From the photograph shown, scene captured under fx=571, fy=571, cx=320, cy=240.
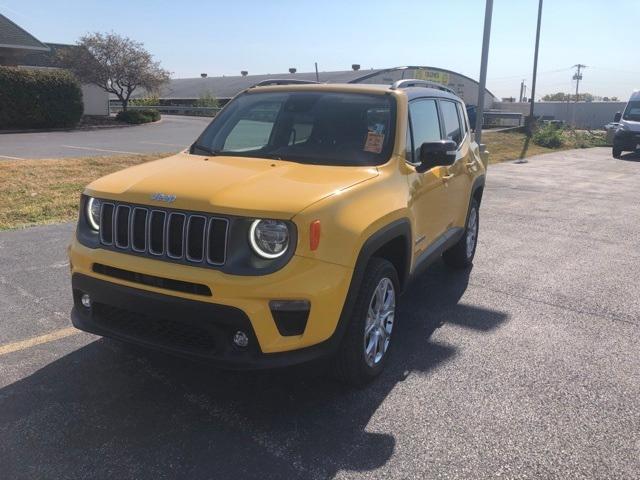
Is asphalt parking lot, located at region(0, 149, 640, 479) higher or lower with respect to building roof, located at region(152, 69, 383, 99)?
lower

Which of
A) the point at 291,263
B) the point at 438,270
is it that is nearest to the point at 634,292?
the point at 438,270

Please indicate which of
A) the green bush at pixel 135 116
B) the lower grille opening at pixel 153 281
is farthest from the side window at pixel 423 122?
the green bush at pixel 135 116

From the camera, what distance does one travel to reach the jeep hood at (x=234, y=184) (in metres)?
2.97

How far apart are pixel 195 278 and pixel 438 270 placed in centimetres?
384

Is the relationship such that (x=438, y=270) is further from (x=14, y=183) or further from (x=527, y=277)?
(x=14, y=183)

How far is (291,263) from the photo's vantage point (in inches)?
113

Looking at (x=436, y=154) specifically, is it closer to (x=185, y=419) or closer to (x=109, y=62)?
(x=185, y=419)

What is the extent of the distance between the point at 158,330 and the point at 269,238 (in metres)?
0.83

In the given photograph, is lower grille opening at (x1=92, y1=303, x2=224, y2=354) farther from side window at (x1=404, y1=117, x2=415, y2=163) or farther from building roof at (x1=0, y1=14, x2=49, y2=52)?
building roof at (x1=0, y1=14, x2=49, y2=52)

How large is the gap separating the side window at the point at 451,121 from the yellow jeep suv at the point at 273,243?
3.42 ft

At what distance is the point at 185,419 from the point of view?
314cm

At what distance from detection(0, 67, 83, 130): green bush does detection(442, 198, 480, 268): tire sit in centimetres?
2346

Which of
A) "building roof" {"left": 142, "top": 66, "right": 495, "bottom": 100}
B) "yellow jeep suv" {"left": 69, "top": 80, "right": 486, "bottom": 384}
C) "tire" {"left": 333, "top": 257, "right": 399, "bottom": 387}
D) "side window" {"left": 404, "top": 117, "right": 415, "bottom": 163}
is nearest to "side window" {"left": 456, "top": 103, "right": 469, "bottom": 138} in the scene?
"yellow jeep suv" {"left": 69, "top": 80, "right": 486, "bottom": 384}

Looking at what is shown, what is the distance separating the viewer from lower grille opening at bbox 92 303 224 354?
117 inches
